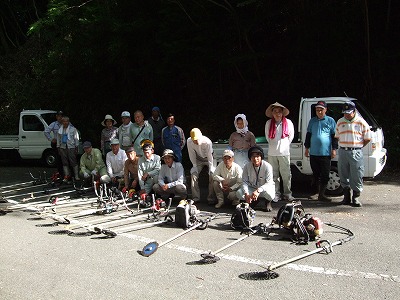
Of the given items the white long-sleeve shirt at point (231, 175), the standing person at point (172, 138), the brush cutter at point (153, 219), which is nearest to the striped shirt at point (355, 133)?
the white long-sleeve shirt at point (231, 175)

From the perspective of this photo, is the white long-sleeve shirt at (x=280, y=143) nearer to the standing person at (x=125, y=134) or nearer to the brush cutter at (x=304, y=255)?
the brush cutter at (x=304, y=255)

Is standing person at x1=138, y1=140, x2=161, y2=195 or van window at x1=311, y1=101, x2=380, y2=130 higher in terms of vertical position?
van window at x1=311, y1=101, x2=380, y2=130

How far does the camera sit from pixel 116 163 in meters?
10.8

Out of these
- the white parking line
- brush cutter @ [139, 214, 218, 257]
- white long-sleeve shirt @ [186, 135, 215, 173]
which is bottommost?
the white parking line

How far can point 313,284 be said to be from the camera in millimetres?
4902

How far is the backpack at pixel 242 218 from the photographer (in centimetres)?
710

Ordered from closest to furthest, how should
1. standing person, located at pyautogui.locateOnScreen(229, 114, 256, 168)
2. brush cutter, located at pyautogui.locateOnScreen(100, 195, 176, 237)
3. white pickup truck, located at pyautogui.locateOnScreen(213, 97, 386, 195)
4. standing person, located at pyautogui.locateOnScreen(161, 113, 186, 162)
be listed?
brush cutter, located at pyautogui.locateOnScreen(100, 195, 176, 237)
white pickup truck, located at pyautogui.locateOnScreen(213, 97, 386, 195)
standing person, located at pyautogui.locateOnScreen(229, 114, 256, 168)
standing person, located at pyautogui.locateOnScreen(161, 113, 186, 162)

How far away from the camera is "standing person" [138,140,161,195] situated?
9641 millimetres

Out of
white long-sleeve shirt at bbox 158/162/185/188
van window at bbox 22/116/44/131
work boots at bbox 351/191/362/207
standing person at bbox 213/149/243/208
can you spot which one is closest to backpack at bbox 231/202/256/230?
standing person at bbox 213/149/243/208

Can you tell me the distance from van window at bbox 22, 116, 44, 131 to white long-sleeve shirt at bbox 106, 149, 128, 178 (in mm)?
7221

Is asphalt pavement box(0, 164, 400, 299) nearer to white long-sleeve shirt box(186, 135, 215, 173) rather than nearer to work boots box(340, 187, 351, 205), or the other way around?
work boots box(340, 187, 351, 205)

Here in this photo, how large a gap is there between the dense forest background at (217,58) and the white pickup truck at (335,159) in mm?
3212

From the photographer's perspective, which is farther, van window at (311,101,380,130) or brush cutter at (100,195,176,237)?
van window at (311,101,380,130)

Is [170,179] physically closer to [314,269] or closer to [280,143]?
[280,143]
